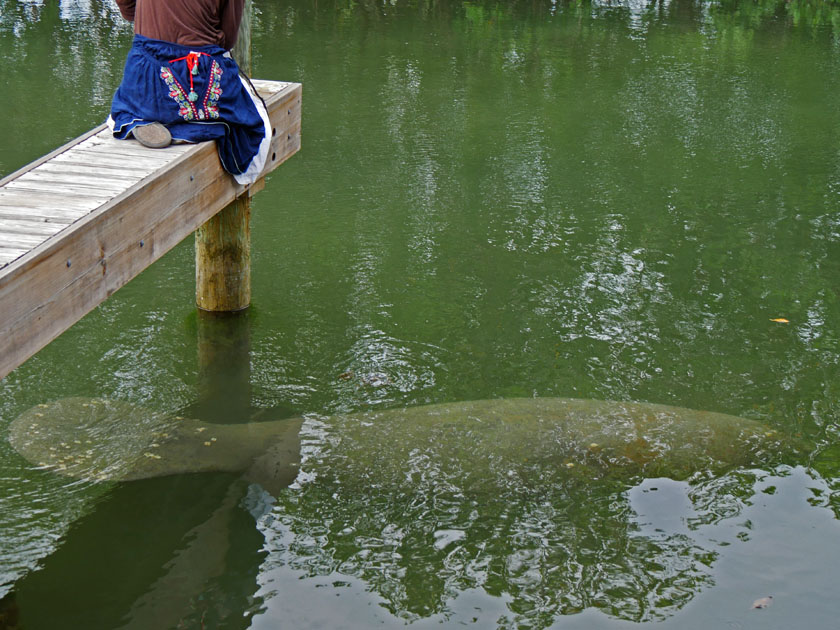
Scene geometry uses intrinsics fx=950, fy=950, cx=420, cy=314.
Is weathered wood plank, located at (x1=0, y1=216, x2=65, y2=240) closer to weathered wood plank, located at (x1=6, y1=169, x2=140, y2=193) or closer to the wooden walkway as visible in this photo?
the wooden walkway

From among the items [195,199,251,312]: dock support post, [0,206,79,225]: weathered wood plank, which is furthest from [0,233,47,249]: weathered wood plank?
[195,199,251,312]: dock support post

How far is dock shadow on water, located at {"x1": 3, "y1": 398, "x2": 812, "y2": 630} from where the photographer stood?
4.27m

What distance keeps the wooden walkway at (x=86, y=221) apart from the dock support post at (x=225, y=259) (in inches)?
44.3

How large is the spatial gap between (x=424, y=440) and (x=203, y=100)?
7.19ft

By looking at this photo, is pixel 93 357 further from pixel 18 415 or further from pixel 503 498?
pixel 503 498

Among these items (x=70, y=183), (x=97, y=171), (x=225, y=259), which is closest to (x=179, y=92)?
(x=97, y=171)

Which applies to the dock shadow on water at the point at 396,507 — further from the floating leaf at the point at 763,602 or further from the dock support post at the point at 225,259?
the dock support post at the point at 225,259

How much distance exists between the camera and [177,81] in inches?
193

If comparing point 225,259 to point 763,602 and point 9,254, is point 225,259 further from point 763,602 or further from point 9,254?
point 763,602

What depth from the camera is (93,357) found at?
6258mm

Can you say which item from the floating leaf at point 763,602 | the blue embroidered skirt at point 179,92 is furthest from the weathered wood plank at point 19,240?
the floating leaf at point 763,602

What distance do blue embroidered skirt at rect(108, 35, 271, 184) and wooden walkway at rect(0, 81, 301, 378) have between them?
10 centimetres

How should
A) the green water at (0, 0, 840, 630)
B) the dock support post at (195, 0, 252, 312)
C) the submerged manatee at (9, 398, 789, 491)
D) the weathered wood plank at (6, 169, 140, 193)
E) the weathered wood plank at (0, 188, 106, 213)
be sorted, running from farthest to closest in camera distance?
1. the dock support post at (195, 0, 252, 312)
2. the submerged manatee at (9, 398, 789, 491)
3. the green water at (0, 0, 840, 630)
4. the weathered wood plank at (6, 169, 140, 193)
5. the weathered wood plank at (0, 188, 106, 213)

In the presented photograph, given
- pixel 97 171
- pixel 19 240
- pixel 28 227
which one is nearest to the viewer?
pixel 19 240
